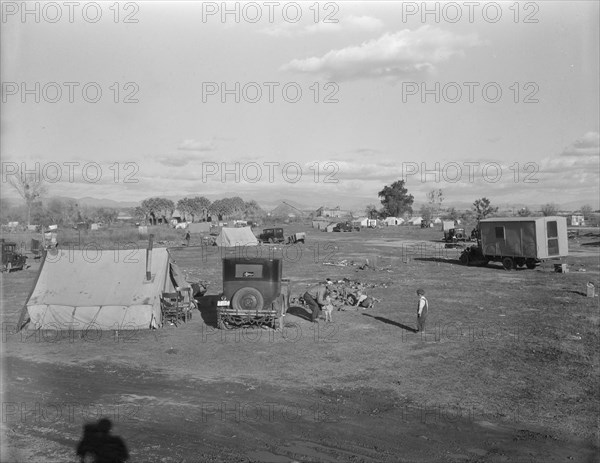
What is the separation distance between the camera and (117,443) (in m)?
7.91

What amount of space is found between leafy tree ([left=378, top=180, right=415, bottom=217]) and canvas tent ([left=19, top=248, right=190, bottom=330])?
345 feet

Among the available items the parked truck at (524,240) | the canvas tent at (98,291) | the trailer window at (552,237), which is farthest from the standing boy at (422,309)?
the trailer window at (552,237)

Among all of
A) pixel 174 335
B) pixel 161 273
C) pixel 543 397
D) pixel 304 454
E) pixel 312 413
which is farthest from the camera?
pixel 161 273

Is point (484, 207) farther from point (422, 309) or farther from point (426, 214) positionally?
point (422, 309)

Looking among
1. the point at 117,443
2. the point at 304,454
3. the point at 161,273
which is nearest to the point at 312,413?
the point at 304,454

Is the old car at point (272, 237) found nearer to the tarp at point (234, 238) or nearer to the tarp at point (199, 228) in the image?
the tarp at point (234, 238)

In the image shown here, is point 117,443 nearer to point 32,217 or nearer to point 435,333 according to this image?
point 435,333

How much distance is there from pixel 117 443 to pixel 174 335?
704 centimetres

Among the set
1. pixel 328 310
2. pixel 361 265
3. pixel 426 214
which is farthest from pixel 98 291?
pixel 426 214

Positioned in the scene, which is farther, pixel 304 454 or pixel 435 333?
pixel 435 333

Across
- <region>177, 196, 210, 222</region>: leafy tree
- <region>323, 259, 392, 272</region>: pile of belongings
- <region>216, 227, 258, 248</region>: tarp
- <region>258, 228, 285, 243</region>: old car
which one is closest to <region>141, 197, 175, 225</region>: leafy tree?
<region>177, 196, 210, 222</region>: leafy tree

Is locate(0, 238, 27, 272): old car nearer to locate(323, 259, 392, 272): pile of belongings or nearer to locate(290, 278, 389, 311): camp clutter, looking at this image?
locate(323, 259, 392, 272): pile of belongings

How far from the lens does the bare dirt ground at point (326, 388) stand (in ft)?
26.0

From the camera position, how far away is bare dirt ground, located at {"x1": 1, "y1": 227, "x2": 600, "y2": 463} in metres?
7.91
